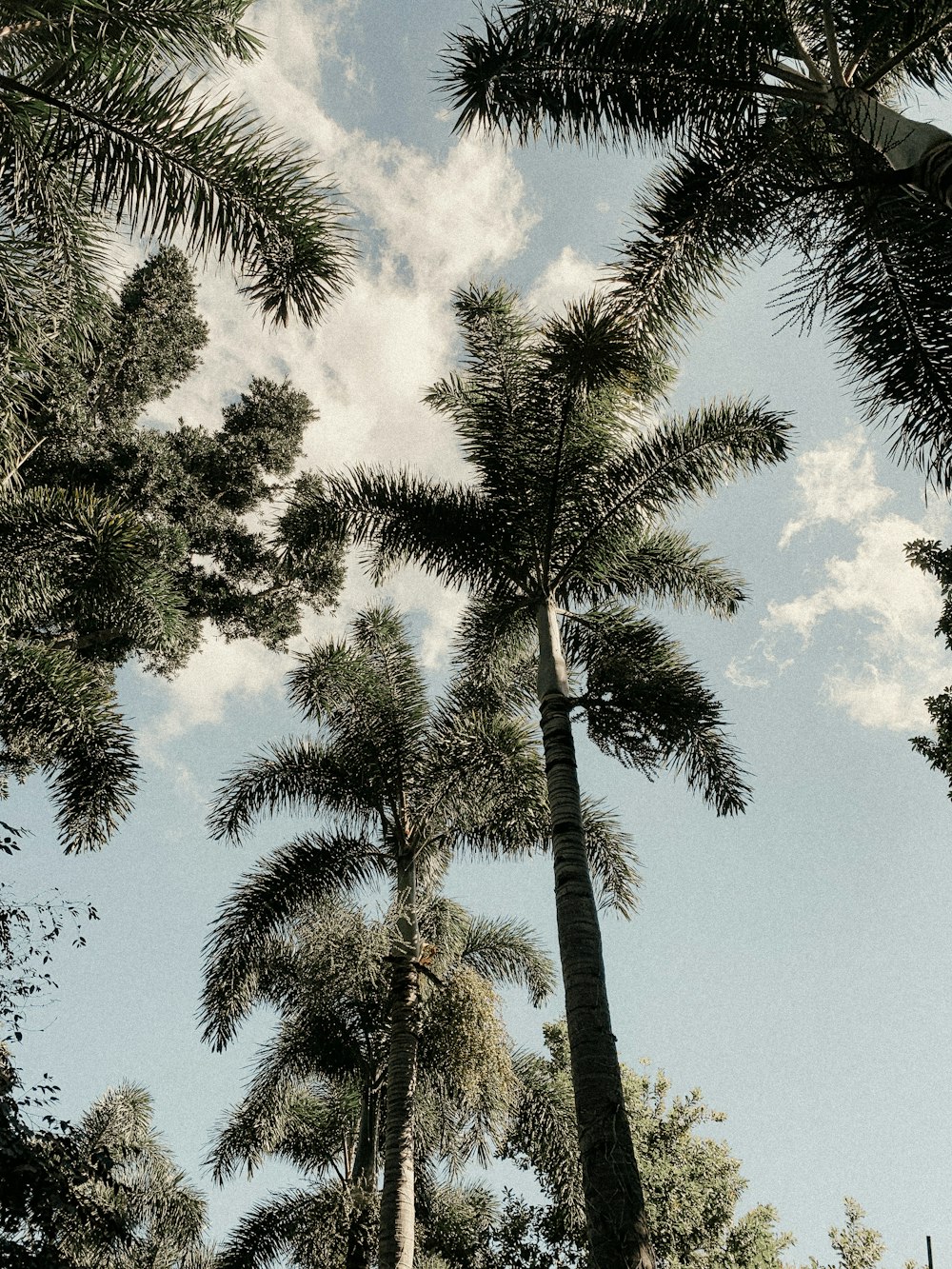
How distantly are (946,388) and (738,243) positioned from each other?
2.07 m

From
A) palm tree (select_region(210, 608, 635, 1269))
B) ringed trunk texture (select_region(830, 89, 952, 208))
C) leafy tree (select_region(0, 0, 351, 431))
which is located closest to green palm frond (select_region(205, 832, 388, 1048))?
palm tree (select_region(210, 608, 635, 1269))

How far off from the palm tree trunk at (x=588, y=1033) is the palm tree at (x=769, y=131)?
3966 millimetres

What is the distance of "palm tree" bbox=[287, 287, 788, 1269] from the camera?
950 centimetres

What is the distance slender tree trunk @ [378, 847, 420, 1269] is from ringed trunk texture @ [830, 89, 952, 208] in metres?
9.24

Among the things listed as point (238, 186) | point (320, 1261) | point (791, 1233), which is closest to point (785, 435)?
point (238, 186)

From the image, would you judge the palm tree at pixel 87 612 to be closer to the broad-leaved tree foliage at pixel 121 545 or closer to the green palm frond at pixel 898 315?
the broad-leaved tree foliage at pixel 121 545

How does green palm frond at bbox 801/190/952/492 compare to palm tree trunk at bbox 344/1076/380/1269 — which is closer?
green palm frond at bbox 801/190/952/492

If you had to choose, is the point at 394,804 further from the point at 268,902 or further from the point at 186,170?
the point at 186,170

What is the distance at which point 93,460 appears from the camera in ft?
53.4

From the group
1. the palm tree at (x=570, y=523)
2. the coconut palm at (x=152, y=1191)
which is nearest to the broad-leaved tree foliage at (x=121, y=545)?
the palm tree at (x=570, y=523)

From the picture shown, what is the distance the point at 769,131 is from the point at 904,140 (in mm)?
1497

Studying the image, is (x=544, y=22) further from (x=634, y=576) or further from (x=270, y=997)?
(x=270, y=997)

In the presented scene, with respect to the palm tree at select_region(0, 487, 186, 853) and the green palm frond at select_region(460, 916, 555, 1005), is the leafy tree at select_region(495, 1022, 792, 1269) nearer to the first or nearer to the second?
the green palm frond at select_region(460, 916, 555, 1005)

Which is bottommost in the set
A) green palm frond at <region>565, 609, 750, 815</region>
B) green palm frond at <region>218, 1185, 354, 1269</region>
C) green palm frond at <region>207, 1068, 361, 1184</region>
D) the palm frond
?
green palm frond at <region>218, 1185, 354, 1269</region>
